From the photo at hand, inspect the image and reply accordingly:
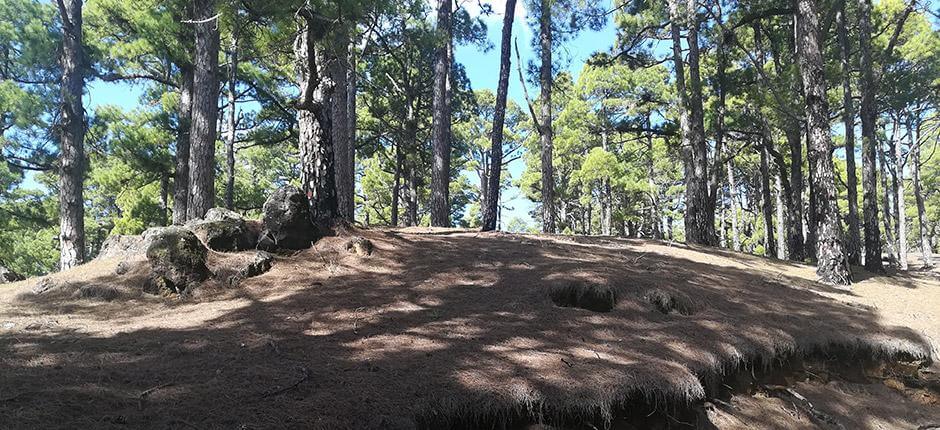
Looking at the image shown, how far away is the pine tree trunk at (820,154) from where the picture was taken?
8750 mm

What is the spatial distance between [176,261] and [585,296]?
5.20 meters

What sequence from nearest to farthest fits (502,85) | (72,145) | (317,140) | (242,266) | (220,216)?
1. (242,266)
2. (317,140)
3. (220,216)
4. (72,145)
5. (502,85)

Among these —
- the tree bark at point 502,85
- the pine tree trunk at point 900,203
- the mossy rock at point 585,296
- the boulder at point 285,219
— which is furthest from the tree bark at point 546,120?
the pine tree trunk at point 900,203

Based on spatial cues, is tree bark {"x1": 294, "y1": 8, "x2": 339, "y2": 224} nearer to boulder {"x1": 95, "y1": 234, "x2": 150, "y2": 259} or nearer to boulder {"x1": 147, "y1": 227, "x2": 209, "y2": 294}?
boulder {"x1": 147, "y1": 227, "x2": 209, "y2": 294}

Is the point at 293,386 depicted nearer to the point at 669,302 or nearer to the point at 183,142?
the point at 669,302

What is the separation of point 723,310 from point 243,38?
8060mm

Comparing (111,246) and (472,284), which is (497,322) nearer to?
(472,284)

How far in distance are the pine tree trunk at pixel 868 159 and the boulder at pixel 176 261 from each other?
1389cm

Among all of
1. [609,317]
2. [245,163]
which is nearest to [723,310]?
[609,317]

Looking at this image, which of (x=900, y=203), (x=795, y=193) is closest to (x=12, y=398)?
(x=795, y=193)

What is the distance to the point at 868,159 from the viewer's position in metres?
12.2

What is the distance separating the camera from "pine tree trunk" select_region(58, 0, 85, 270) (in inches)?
371

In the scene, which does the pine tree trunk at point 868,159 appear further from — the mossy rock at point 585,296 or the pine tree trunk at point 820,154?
the mossy rock at point 585,296

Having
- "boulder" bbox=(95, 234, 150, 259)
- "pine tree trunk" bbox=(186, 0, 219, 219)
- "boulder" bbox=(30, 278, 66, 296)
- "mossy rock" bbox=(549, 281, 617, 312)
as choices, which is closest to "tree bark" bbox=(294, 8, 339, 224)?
"boulder" bbox=(95, 234, 150, 259)
